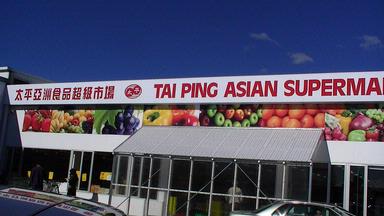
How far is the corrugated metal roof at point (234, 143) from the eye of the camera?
626 inches

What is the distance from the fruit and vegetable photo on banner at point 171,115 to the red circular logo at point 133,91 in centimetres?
64

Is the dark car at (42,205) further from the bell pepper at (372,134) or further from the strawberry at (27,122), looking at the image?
the strawberry at (27,122)

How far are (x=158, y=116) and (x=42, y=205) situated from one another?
17606 mm

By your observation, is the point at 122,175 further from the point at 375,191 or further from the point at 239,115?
the point at 375,191

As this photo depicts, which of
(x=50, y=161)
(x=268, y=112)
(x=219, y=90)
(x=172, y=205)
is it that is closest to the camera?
(x=172, y=205)

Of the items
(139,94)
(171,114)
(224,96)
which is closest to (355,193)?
(224,96)

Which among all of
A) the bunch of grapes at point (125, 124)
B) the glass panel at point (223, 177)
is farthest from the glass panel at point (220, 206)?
the bunch of grapes at point (125, 124)

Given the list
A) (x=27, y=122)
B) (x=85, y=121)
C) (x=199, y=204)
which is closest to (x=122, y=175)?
(x=199, y=204)

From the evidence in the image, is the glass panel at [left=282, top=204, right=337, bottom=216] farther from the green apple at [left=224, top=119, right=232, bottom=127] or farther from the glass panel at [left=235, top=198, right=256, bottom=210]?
the green apple at [left=224, top=119, right=232, bottom=127]

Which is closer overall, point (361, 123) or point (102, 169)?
point (361, 123)

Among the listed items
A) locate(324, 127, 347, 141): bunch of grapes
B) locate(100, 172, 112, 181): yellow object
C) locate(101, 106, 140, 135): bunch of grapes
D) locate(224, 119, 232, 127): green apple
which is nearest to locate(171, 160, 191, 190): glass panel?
locate(224, 119, 232, 127): green apple

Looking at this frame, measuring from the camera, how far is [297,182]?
596 inches

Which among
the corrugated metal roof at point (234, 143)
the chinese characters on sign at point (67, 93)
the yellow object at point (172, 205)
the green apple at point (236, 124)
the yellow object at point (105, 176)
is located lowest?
the yellow object at point (172, 205)

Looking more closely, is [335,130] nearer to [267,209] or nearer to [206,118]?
[206,118]
